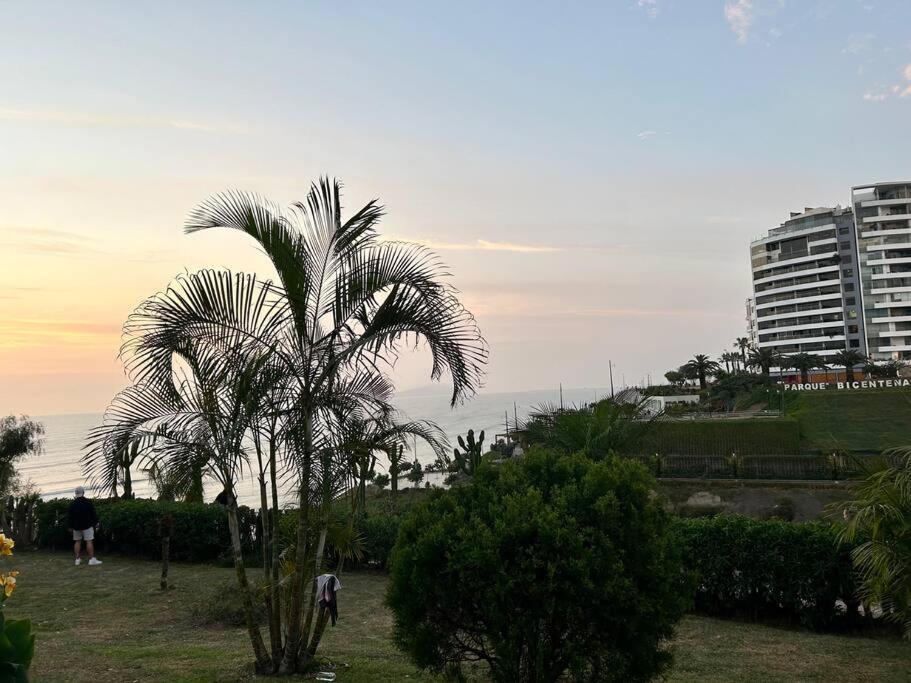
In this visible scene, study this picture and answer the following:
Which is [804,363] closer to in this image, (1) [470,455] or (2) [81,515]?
(1) [470,455]

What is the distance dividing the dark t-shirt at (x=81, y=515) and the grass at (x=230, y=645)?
2.08 meters

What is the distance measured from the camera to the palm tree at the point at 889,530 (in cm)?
642

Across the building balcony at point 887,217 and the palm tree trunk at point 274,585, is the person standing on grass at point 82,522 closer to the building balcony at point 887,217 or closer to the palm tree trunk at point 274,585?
the palm tree trunk at point 274,585

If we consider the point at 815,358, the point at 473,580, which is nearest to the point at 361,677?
the point at 473,580

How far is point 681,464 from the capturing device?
1323 inches

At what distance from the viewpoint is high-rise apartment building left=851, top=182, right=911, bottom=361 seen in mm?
81812

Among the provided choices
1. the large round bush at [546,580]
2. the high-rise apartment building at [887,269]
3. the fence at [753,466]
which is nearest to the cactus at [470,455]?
the large round bush at [546,580]

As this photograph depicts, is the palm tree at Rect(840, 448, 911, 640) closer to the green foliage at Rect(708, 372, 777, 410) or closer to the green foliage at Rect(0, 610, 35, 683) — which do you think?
the green foliage at Rect(0, 610, 35, 683)

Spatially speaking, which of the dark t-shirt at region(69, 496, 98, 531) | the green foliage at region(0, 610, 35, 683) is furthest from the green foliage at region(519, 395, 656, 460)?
the green foliage at region(0, 610, 35, 683)

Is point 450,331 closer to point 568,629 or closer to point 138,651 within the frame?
point 568,629

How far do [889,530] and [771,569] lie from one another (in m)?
2.32

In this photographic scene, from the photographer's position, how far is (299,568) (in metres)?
6.09

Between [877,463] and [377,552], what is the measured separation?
27.1 feet

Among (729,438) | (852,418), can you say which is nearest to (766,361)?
(852,418)
